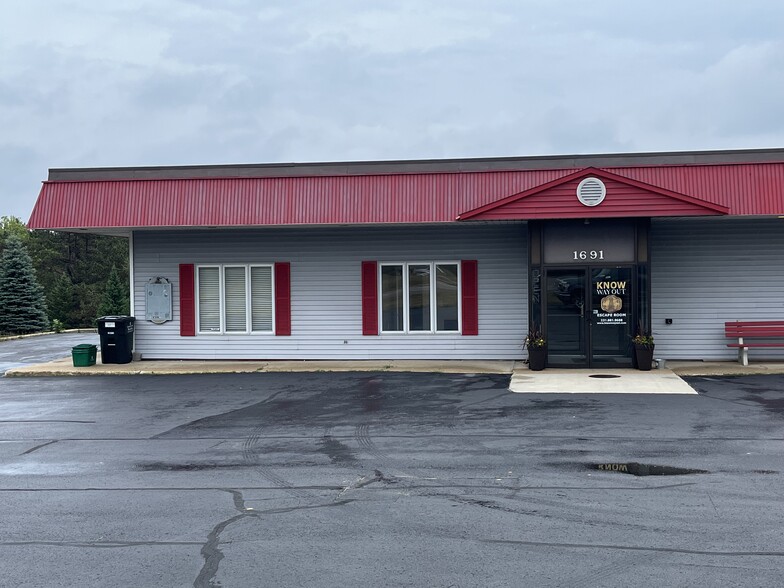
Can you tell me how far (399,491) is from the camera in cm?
813

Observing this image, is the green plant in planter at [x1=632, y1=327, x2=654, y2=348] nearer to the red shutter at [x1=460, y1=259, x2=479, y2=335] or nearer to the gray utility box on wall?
the red shutter at [x1=460, y1=259, x2=479, y2=335]

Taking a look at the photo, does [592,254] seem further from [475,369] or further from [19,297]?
[19,297]

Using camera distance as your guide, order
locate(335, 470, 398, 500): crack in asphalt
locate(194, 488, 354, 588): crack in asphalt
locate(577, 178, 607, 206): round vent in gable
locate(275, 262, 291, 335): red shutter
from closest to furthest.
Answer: locate(194, 488, 354, 588): crack in asphalt → locate(335, 470, 398, 500): crack in asphalt → locate(577, 178, 607, 206): round vent in gable → locate(275, 262, 291, 335): red shutter

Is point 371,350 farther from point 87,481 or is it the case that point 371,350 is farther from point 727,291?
point 87,481

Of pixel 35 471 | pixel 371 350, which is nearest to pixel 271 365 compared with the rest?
pixel 371 350

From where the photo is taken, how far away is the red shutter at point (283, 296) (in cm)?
1998

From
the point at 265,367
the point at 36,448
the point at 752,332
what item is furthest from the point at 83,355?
the point at 752,332

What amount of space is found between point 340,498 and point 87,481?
290 centimetres

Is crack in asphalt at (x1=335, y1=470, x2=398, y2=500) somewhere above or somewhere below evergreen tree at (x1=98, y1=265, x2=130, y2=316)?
below

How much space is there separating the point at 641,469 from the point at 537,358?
856cm

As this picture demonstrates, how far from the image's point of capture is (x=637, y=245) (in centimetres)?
1734

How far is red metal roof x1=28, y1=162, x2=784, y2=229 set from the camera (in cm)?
1727

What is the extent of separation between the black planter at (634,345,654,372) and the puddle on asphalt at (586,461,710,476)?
8349mm

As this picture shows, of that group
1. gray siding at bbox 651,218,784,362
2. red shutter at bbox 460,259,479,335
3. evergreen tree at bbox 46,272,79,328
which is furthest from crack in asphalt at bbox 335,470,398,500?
evergreen tree at bbox 46,272,79,328
